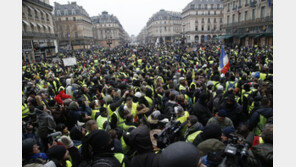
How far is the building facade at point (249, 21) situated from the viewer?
31.9 metres

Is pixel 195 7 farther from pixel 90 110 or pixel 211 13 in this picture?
pixel 90 110

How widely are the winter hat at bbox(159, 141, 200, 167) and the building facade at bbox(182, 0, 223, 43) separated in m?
75.7

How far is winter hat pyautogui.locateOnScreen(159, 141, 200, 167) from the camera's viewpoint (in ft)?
5.95

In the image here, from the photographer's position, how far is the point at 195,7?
72375 mm

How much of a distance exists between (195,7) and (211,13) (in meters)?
6.95

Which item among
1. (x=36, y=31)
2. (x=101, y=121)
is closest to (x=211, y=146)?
(x=101, y=121)

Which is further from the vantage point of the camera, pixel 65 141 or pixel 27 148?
pixel 65 141

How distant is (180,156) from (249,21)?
4208 cm

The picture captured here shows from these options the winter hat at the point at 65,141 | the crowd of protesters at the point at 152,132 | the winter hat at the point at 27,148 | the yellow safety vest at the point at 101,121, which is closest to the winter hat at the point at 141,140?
the crowd of protesters at the point at 152,132

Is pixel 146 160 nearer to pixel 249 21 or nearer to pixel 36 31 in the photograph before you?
pixel 36 31

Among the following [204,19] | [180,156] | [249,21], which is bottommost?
[180,156]

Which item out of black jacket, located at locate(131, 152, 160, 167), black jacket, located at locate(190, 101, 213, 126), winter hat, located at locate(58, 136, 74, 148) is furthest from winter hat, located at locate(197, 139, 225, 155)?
winter hat, located at locate(58, 136, 74, 148)

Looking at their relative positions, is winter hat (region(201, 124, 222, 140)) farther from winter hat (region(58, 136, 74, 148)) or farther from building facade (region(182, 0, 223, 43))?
building facade (region(182, 0, 223, 43))

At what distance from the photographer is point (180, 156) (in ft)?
5.96
